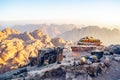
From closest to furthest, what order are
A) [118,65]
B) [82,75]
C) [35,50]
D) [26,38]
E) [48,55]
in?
1. [82,75]
2. [118,65]
3. [48,55]
4. [35,50]
5. [26,38]

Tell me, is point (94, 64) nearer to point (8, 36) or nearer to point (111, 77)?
point (111, 77)

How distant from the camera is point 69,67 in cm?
1697

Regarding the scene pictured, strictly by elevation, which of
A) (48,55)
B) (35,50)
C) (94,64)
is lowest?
(35,50)

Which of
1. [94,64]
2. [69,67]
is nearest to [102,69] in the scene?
[94,64]

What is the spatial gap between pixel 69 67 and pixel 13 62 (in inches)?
2744

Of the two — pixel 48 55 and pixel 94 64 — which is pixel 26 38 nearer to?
pixel 48 55

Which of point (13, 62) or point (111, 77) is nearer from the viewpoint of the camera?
point (111, 77)

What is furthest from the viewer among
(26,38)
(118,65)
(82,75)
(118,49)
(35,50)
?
(26,38)

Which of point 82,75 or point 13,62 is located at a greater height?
point 82,75

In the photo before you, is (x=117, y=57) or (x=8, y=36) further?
(x=8, y=36)

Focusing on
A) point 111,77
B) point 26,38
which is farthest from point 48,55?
point 26,38

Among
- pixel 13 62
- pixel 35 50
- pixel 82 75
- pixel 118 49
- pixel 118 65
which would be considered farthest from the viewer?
pixel 35 50

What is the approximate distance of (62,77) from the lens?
17188 millimetres

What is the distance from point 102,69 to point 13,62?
70373 mm
